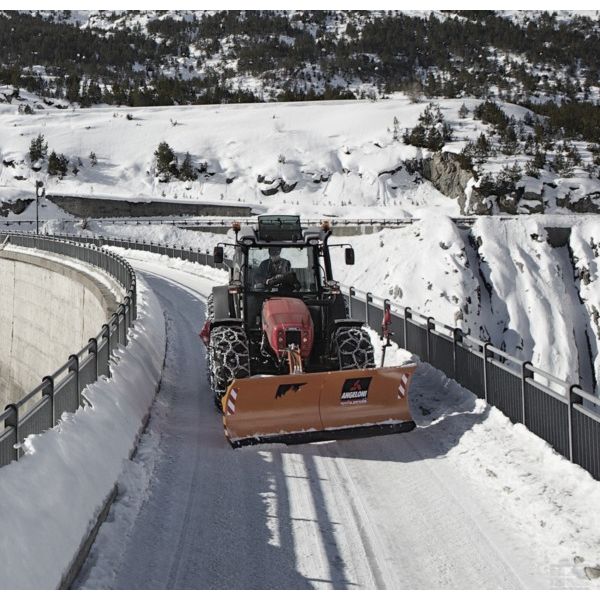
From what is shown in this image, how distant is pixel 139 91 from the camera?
135125 mm

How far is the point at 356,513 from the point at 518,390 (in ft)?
11.8

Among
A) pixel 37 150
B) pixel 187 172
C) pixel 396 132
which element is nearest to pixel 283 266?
pixel 187 172

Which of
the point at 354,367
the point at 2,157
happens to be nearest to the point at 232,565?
the point at 354,367

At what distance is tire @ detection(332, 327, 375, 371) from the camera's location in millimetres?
11281

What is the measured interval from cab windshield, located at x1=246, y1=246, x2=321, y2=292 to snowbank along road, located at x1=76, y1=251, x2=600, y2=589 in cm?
255

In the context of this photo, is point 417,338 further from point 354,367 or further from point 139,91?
point 139,91

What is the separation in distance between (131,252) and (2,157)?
57.6 meters

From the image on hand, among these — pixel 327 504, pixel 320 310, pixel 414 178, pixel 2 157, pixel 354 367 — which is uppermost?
pixel 2 157

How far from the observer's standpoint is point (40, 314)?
108 feet

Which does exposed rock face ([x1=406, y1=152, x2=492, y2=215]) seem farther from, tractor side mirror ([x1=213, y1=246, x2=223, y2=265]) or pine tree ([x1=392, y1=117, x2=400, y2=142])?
tractor side mirror ([x1=213, y1=246, x2=223, y2=265])

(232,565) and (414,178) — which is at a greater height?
(414,178)

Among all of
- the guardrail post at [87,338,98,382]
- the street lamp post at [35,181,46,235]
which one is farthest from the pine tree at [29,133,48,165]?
the guardrail post at [87,338,98,382]

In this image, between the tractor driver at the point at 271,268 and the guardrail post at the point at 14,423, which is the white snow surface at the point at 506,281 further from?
the guardrail post at the point at 14,423

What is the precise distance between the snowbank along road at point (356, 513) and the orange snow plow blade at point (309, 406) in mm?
205
